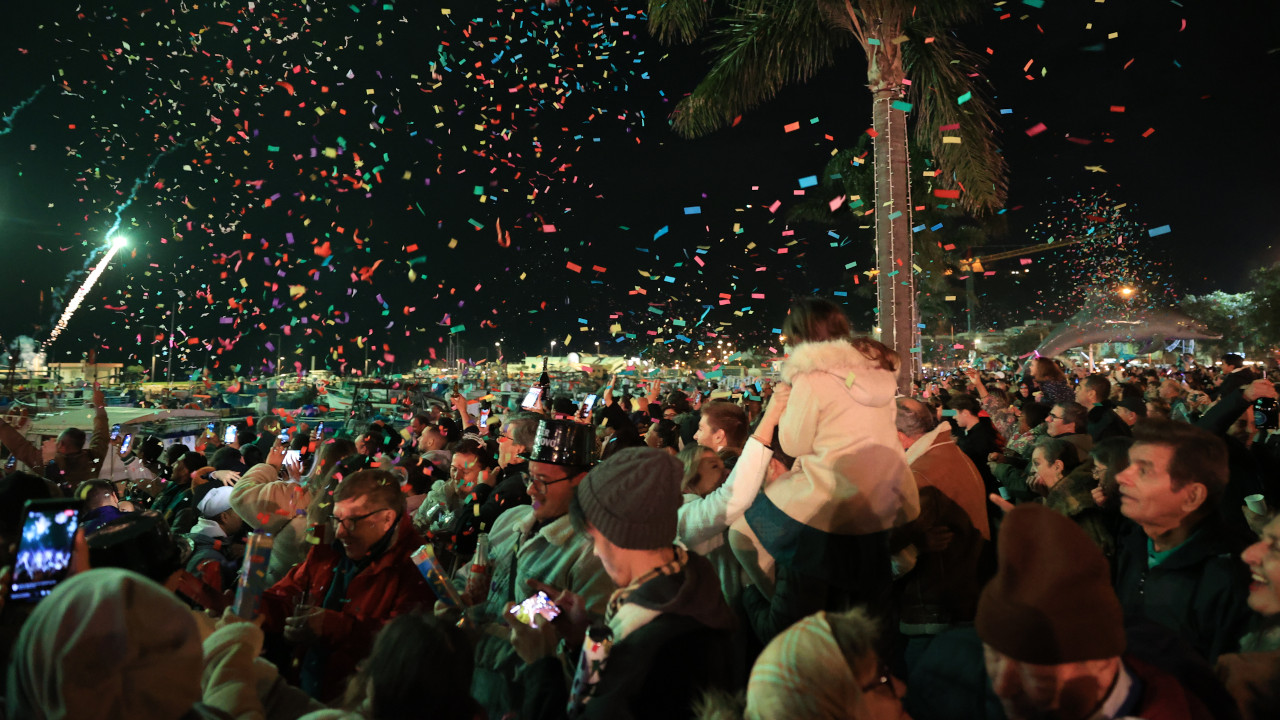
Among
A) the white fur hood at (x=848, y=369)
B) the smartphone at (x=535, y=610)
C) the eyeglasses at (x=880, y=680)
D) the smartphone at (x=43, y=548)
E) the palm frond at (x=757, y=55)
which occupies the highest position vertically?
the palm frond at (x=757, y=55)

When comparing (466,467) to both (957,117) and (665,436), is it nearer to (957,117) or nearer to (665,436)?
(665,436)

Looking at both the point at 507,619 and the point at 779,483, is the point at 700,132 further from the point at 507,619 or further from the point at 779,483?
the point at 507,619

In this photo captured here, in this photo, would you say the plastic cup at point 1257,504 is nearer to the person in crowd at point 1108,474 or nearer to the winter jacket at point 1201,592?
the person in crowd at point 1108,474

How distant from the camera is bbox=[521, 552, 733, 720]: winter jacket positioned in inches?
72.1

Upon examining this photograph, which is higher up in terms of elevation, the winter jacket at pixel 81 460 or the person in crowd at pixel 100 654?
the person in crowd at pixel 100 654

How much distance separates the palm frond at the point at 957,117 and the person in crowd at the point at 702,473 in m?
9.48

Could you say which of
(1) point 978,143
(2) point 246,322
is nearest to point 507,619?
(1) point 978,143

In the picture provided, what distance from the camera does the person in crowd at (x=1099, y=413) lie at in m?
5.79

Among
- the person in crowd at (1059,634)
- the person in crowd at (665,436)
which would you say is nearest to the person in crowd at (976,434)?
the person in crowd at (665,436)

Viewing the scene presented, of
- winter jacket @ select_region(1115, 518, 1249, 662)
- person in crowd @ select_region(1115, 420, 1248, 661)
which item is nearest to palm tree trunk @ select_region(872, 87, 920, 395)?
person in crowd @ select_region(1115, 420, 1248, 661)

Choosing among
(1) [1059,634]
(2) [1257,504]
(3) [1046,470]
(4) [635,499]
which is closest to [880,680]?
(1) [1059,634]

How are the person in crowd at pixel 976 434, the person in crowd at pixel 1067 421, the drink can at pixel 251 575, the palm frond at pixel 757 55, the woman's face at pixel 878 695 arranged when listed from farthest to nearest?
the palm frond at pixel 757 55 → the person in crowd at pixel 976 434 → the person in crowd at pixel 1067 421 → the drink can at pixel 251 575 → the woman's face at pixel 878 695

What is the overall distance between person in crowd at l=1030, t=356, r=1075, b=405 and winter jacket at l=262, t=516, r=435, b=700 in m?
6.41

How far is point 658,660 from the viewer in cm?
186
